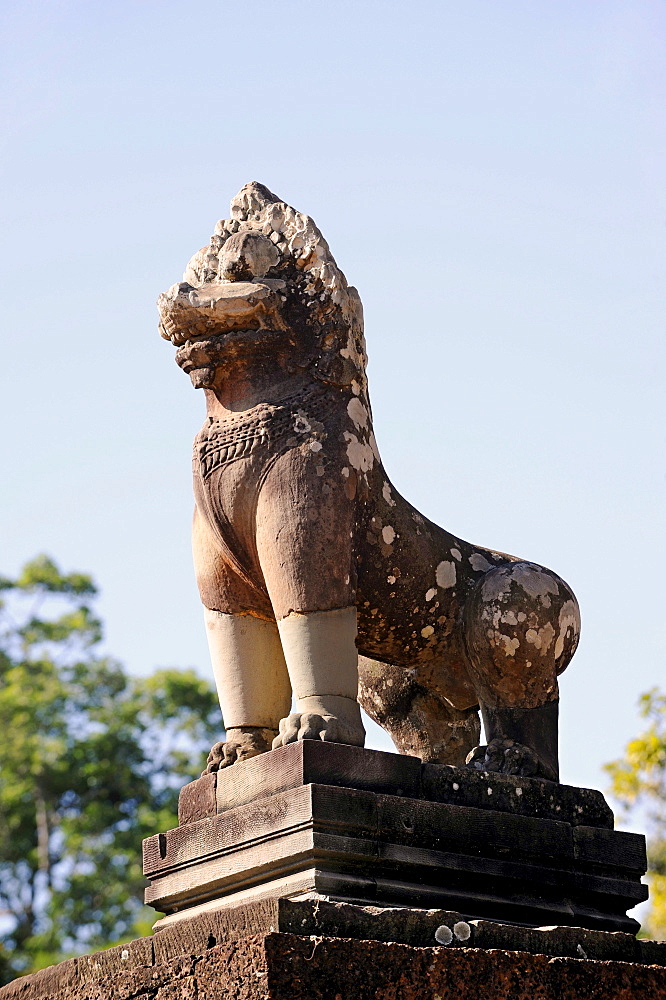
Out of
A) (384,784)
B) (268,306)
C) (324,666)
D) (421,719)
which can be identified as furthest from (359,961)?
(268,306)

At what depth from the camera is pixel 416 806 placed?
5051mm

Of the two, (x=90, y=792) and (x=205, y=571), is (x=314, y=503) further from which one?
(x=90, y=792)

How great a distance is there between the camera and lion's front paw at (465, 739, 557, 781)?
5.54 m

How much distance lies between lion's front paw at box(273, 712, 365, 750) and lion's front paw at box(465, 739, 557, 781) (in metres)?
0.65

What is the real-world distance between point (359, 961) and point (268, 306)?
2388 millimetres

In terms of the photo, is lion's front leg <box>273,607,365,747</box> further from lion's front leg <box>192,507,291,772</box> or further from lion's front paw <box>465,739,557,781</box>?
lion's front paw <box>465,739,557,781</box>

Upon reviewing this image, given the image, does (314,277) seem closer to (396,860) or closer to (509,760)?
(509,760)

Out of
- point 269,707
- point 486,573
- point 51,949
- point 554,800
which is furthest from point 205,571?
point 51,949

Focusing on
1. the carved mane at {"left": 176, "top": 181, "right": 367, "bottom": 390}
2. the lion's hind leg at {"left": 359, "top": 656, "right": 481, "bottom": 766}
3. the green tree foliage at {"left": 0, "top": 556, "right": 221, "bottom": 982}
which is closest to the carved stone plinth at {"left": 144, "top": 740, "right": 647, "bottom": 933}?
the lion's hind leg at {"left": 359, "top": 656, "right": 481, "bottom": 766}

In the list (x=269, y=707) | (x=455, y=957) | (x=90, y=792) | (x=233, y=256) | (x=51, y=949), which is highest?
(x=90, y=792)

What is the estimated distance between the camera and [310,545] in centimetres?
523

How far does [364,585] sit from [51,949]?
18.8 meters

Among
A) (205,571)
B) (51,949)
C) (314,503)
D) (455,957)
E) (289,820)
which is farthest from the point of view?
(51,949)

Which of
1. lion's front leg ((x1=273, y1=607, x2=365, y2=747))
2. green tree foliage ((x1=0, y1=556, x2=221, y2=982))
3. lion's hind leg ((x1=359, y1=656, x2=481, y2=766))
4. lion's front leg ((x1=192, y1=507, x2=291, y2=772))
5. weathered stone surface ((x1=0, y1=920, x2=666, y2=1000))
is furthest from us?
Result: green tree foliage ((x1=0, y1=556, x2=221, y2=982))
